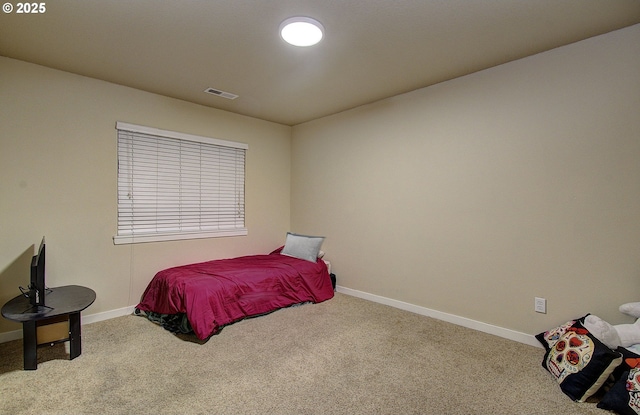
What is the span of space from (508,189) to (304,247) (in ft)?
8.24

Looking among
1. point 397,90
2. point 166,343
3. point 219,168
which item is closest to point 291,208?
point 219,168

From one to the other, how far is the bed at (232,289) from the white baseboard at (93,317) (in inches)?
5.3

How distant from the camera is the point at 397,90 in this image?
138 inches

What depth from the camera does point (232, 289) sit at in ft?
10.5

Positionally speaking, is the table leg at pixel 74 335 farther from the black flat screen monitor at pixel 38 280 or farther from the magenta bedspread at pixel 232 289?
the magenta bedspread at pixel 232 289

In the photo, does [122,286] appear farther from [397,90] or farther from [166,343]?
[397,90]

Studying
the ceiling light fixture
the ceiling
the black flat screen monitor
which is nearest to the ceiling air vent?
the ceiling

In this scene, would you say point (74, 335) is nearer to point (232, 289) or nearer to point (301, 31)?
point (232, 289)

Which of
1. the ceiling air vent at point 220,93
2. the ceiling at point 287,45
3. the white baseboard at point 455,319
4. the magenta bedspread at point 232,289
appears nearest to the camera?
the ceiling at point 287,45

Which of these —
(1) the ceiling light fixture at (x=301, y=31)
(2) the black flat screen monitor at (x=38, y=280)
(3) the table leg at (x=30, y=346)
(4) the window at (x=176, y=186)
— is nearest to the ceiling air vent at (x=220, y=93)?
(4) the window at (x=176, y=186)

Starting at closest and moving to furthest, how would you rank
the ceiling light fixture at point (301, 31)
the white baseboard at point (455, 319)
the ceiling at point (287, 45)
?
the ceiling at point (287, 45), the ceiling light fixture at point (301, 31), the white baseboard at point (455, 319)

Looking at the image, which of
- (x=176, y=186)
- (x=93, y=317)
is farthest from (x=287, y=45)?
(x=93, y=317)

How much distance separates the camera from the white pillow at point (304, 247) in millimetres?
4203

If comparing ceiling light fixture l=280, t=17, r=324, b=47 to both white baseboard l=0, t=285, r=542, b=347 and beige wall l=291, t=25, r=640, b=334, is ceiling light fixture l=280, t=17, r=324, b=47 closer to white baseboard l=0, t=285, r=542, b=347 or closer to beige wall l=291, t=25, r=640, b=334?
beige wall l=291, t=25, r=640, b=334
